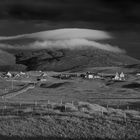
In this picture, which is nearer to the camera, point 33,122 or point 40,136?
point 40,136

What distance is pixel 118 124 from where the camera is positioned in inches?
1465

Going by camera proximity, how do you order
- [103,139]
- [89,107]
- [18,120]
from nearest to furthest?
1. [103,139]
2. [18,120]
3. [89,107]

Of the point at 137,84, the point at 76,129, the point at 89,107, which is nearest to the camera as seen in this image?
the point at 76,129

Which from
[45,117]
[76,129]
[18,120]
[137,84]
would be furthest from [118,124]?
[137,84]

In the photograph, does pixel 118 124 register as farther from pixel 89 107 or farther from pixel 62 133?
pixel 89 107

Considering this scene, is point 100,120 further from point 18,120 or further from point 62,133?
point 18,120

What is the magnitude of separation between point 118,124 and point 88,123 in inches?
127

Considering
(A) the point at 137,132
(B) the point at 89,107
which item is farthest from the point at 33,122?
(B) the point at 89,107

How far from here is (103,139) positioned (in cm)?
3359

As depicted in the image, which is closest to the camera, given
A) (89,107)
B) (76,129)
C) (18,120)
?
(76,129)

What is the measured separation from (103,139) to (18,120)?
33.7ft

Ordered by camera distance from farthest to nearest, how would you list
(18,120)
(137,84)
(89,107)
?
1. (137,84)
2. (89,107)
3. (18,120)

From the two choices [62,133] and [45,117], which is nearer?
[62,133]

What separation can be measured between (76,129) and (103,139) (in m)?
3.53
